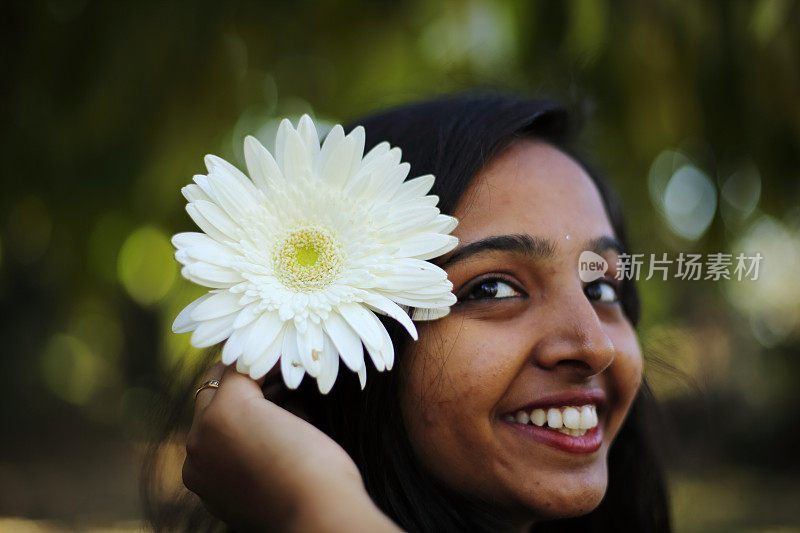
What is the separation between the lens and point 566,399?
1634mm

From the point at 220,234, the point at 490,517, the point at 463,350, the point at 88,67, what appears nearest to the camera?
the point at 220,234

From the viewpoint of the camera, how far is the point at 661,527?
7.98 feet

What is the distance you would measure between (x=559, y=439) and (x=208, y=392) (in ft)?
2.77

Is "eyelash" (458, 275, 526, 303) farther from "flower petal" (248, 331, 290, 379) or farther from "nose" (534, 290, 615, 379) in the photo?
"flower petal" (248, 331, 290, 379)

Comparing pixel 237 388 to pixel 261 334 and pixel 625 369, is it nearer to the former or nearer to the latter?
pixel 261 334

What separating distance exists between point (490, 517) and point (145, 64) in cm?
281

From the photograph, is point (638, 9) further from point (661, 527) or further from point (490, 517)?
point (490, 517)

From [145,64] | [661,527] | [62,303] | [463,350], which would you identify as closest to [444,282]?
[463,350]

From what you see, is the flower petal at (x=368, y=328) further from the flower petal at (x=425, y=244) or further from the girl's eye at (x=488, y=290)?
the girl's eye at (x=488, y=290)

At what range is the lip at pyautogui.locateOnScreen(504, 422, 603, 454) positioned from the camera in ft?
5.27

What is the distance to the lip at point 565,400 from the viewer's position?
161 cm

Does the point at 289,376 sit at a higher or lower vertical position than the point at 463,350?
lower

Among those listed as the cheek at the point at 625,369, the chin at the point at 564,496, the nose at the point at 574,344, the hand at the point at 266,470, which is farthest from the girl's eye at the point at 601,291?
the hand at the point at 266,470

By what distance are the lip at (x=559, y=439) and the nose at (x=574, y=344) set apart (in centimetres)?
15
